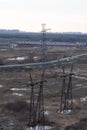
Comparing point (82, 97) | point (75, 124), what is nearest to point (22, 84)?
point (82, 97)

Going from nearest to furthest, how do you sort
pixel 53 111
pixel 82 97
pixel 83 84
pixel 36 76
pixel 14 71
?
1. pixel 53 111
2. pixel 82 97
3. pixel 83 84
4. pixel 36 76
5. pixel 14 71

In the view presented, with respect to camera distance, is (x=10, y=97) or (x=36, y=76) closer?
(x=10, y=97)

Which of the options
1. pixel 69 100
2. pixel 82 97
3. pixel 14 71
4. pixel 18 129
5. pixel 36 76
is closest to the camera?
pixel 18 129

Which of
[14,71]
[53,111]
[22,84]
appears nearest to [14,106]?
[53,111]

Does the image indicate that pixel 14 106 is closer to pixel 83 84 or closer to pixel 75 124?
pixel 75 124

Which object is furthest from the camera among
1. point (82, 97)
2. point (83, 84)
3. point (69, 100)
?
point (83, 84)

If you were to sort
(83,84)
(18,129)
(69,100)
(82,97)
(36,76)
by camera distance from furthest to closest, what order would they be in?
(36,76), (83,84), (82,97), (69,100), (18,129)

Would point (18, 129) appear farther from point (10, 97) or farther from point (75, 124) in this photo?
point (10, 97)

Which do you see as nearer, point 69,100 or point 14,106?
point 14,106
